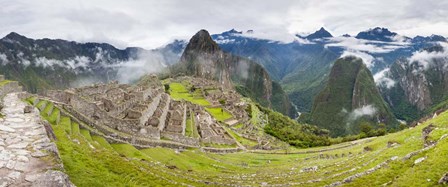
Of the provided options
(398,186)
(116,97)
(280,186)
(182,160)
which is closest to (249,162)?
(182,160)

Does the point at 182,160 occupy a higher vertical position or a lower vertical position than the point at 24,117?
lower

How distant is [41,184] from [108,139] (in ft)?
63.3

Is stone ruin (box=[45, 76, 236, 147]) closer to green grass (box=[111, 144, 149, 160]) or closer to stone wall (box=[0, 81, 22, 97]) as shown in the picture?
green grass (box=[111, 144, 149, 160])

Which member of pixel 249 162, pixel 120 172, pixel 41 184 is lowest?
pixel 249 162

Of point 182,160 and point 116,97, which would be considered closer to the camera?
point 182,160

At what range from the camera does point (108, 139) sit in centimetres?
3064

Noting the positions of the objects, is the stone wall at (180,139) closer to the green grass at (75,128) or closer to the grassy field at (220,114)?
the green grass at (75,128)

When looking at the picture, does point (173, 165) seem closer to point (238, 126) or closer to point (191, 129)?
point (191, 129)

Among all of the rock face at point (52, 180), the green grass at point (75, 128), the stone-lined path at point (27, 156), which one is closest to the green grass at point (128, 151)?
the green grass at point (75, 128)

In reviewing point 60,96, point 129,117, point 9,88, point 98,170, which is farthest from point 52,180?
point 129,117

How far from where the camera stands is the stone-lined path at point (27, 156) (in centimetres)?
1200

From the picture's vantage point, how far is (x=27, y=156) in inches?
541

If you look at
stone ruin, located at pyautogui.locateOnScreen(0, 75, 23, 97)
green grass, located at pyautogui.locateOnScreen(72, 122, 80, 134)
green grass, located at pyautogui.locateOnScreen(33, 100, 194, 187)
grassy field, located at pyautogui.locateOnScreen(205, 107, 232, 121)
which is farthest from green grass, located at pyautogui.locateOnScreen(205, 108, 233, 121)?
green grass, located at pyautogui.locateOnScreen(33, 100, 194, 187)

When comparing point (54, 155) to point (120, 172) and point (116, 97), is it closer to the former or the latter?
point (120, 172)
